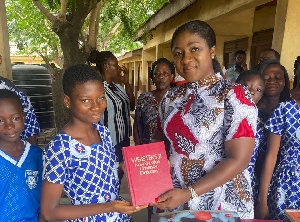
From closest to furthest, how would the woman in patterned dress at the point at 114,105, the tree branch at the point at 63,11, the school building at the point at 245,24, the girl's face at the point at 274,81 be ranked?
the girl's face at the point at 274,81 < the woman in patterned dress at the point at 114,105 < the school building at the point at 245,24 < the tree branch at the point at 63,11

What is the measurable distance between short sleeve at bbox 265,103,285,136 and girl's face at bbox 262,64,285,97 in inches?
24.3

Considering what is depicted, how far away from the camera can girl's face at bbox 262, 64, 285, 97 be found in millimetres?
2377

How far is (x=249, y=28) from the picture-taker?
6.39m

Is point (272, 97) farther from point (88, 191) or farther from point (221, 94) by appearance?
point (88, 191)

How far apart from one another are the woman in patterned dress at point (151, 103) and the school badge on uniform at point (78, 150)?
1.62 m

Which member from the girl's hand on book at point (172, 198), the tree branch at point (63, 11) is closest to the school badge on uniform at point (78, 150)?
the girl's hand on book at point (172, 198)

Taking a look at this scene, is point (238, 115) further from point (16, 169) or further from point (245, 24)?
point (245, 24)

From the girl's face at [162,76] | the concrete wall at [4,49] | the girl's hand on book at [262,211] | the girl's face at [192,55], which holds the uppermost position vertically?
the concrete wall at [4,49]

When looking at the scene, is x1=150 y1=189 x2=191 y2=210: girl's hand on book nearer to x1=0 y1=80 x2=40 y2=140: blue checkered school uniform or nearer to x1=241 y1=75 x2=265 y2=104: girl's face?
x1=241 y1=75 x2=265 y2=104: girl's face

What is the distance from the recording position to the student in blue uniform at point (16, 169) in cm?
164

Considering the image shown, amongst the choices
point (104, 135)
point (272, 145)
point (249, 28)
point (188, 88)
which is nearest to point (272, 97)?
point (272, 145)

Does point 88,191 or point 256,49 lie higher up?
point 256,49

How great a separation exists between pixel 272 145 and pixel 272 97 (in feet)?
2.39

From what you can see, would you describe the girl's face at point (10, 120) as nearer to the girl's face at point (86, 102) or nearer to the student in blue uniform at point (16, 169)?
the student in blue uniform at point (16, 169)
